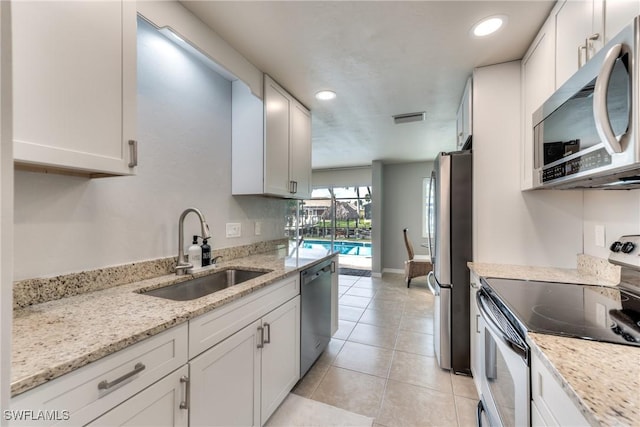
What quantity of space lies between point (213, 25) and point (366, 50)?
993 mm

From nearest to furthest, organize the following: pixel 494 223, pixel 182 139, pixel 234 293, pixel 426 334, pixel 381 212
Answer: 1. pixel 234 293
2. pixel 182 139
3. pixel 494 223
4. pixel 426 334
5. pixel 381 212

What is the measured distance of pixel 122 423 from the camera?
2.61 ft

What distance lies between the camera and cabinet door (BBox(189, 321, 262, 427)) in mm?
1070

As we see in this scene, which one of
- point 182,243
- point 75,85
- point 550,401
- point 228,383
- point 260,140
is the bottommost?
point 228,383

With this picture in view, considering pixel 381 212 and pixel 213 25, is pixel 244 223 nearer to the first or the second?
pixel 213 25

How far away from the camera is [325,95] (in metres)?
2.49

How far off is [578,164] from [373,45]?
1336 millimetres

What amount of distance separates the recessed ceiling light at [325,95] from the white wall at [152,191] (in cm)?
82

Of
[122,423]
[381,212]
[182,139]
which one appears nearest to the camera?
[122,423]

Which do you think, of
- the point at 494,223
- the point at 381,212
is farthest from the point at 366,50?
the point at 381,212

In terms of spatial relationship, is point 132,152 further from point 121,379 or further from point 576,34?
point 576,34

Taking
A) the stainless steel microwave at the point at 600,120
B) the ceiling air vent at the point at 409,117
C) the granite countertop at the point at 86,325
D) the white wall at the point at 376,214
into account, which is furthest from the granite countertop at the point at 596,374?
the white wall at the point at 376,214

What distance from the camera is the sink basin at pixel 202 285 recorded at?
1453 mm

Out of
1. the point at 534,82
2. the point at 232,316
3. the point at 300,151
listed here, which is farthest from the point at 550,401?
the point at 300,151
